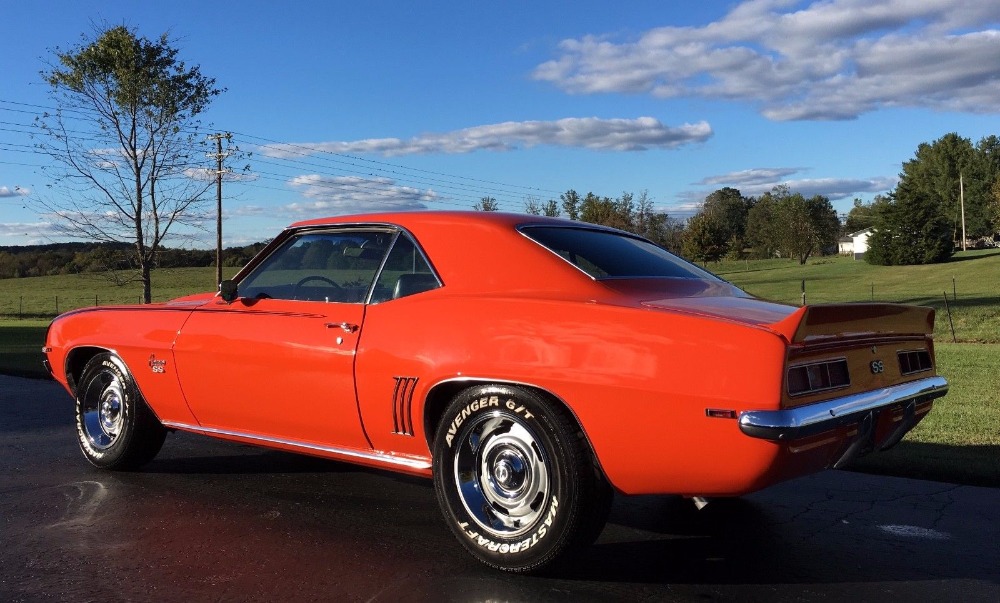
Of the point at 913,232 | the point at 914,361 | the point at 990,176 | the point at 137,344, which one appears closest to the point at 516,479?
the point at 914,361

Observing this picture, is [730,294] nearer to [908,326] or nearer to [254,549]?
[908,326]

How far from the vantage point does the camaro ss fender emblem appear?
4.83 metres

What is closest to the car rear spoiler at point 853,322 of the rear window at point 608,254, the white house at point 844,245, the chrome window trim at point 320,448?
the rear window at point 608,254

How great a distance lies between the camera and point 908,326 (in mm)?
3807

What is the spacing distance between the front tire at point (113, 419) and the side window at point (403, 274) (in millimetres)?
1980

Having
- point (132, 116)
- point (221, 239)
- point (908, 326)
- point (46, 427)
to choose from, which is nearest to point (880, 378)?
point (908, 326)

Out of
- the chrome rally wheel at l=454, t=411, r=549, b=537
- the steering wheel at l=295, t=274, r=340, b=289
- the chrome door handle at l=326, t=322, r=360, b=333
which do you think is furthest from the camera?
the steering wheel at l=295, t=274, r=340, b=289

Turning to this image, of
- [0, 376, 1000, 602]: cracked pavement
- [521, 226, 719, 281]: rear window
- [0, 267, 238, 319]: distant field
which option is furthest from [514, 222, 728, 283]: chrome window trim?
[0, 267, 238, 319]: distant field

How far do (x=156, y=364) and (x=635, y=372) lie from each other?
9.84ft

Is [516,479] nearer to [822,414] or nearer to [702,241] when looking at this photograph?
[822,414]

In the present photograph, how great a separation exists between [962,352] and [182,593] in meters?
→ 15.5

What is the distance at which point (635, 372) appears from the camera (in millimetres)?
3121

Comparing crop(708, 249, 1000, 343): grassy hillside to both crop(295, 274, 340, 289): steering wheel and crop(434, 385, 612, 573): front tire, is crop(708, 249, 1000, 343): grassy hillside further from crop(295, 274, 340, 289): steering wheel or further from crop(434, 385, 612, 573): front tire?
crop(434, 385, 612, 573): front tire

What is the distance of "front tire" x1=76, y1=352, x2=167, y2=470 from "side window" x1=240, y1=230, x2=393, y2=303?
105 cm
